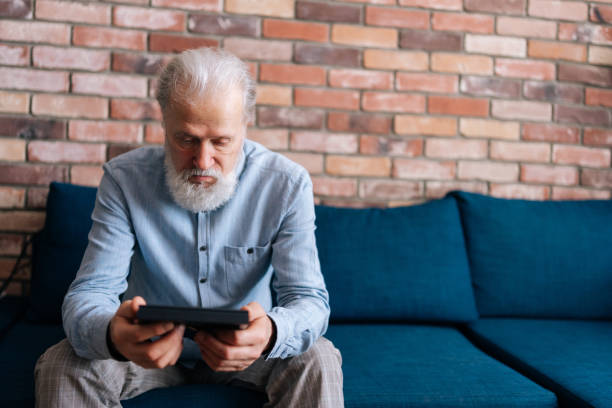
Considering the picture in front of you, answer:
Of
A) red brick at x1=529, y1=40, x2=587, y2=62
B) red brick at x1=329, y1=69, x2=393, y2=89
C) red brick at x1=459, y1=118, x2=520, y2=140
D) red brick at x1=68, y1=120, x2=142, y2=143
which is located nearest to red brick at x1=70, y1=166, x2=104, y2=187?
red brick at x1=68, y1=120, x2=142, y2=143

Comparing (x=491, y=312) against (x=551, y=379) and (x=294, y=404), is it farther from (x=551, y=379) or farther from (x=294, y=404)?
(x=294, y=404)

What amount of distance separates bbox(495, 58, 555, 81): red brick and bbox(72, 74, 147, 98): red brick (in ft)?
4.58

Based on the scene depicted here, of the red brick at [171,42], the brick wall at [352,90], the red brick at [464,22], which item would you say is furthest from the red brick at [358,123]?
the red brick at [171,42]

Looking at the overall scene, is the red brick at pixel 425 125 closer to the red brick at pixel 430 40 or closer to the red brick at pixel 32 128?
the red brick at pixel 430 40

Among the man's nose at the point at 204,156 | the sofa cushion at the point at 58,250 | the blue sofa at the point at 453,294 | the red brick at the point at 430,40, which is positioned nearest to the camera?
the man's nose at the point at 204,156

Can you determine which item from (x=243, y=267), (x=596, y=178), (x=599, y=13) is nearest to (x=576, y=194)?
(x=596, y=178)

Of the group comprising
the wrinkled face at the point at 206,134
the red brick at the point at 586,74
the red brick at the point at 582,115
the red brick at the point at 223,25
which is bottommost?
the wrinkled face at the point at 206,134

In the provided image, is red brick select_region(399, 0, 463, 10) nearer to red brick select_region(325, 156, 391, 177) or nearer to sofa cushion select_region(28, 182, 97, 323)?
red brick select_region(325, 156, 391, 177)

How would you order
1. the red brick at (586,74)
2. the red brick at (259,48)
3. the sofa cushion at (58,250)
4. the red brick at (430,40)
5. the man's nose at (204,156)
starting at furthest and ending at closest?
the red brick at (586,74) < the red brick at (430,40) < the red brick at (259,48) < the sofa cushion at (58,250) < the man's nose at (204,156)

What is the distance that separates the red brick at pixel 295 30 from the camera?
1.85m

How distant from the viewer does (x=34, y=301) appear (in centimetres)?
152

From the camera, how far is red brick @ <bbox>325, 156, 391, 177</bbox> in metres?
1.91

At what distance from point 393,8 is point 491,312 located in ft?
3.92

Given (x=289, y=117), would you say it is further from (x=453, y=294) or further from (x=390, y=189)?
(x=453, y=294)
